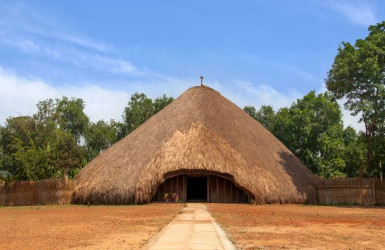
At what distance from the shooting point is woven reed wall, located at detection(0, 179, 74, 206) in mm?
22469

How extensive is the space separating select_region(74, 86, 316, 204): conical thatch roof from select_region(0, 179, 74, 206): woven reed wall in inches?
27.9

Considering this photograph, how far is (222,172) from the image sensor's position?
20.4 m

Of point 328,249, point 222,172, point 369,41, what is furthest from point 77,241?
point 369,41

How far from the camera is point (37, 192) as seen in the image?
23.0 m

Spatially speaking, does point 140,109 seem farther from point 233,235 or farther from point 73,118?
point 233,235


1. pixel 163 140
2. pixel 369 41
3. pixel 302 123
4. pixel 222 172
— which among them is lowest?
pixel 222 172

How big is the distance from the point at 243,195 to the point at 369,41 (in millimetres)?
10626

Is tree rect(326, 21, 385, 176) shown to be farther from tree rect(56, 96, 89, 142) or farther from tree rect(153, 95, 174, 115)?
tree rect(56, 96, 89, 142)

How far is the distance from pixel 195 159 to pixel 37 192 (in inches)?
367

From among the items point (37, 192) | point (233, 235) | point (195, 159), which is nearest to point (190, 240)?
point (233, 235)

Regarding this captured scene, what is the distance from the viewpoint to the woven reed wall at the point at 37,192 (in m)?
22.5

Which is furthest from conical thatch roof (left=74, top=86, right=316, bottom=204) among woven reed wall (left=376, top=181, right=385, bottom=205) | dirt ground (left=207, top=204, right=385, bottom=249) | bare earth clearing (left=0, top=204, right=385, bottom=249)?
dirt ground (left=207, top=204, right=385, bottom=249)

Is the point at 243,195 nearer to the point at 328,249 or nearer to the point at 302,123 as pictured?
the point at 302,123

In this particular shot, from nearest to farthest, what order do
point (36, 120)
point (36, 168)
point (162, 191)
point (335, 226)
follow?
point (335, 226) → point (162, 191) → point (36, 168) → point (36, 120)
